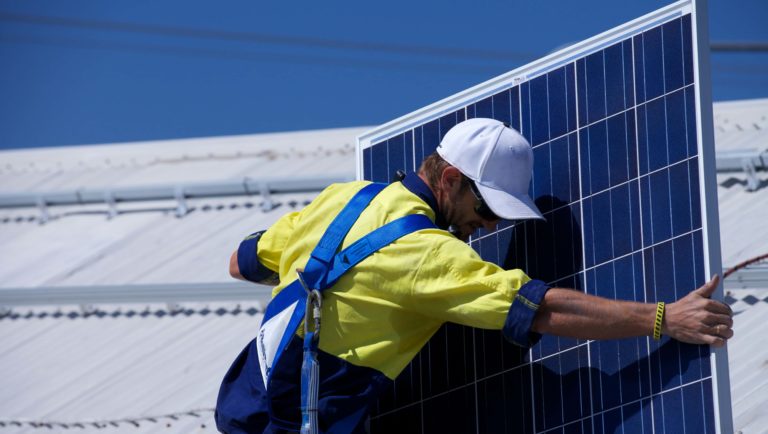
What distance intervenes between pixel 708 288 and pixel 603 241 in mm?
585

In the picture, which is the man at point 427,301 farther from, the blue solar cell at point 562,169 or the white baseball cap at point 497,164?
the blue solar cell at point 562,169

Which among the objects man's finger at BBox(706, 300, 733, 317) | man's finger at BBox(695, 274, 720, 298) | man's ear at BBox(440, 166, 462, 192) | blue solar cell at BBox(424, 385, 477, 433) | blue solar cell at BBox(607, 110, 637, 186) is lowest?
blue solar cell at BBox(424, 385, 477, 433)

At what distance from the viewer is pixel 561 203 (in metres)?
5.09

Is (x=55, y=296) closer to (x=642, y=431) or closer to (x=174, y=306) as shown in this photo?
(x=174, y=306)

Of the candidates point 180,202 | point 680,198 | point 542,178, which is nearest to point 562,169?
point 542,178

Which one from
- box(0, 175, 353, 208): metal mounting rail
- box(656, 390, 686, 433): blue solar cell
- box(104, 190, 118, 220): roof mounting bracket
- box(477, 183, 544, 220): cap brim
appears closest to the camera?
box(656, 390, 686, 433): blue solar cell

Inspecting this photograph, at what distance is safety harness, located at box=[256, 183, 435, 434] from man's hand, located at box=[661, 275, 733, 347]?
0.93m

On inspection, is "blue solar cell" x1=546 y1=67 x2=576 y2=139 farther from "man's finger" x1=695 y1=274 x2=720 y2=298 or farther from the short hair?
"man's finger" x1=695 y1=274 x2=720 y2=298

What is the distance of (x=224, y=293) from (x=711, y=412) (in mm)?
4483

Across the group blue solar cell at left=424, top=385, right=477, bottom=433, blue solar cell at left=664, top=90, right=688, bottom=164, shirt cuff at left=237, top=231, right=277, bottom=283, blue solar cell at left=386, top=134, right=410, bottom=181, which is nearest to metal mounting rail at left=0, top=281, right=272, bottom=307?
blue solar cell at left=386, top=134, right=410, bottom=181

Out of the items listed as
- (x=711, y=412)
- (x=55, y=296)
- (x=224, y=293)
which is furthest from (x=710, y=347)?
(x=55, y=296)

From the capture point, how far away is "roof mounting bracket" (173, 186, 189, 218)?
10.1 metres

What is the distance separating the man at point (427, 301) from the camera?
437cm

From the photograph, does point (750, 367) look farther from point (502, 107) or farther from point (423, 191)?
point (423, 191)
